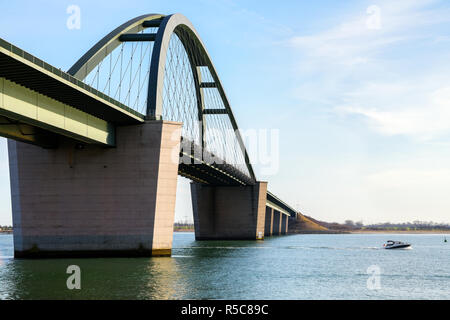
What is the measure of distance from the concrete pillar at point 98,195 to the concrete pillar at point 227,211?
53.1 metres

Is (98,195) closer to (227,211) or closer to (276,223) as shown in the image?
(227,211)

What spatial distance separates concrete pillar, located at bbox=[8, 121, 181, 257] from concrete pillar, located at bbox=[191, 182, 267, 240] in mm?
53107

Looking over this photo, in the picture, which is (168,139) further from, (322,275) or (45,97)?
(322,275)

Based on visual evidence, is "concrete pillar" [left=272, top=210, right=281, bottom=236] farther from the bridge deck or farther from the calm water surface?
the bridge deck

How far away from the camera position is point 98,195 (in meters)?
47.9

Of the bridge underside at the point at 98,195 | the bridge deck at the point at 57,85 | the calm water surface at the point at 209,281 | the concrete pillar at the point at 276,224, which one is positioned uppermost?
the bridge deck at the point at 57,85

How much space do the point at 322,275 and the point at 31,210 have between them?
24977 millimetres

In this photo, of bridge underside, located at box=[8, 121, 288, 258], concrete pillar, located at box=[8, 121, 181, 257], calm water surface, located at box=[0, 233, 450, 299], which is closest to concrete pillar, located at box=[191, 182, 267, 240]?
bridge underside, located at box=[8, 121, 288, 258]

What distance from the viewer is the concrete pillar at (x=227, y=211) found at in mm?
102000

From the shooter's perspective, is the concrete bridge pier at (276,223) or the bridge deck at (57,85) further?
the concrete bridge pier at (276,223)

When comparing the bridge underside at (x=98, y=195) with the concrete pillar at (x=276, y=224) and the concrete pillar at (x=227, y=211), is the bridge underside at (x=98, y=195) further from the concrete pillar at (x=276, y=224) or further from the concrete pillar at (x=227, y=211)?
the concrete pillar at (x=276, y=224)

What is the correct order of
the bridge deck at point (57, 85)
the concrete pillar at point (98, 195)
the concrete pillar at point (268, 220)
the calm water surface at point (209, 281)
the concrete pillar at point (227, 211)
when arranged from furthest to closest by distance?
the concrete pillar at point (268, 220)
the concrete pillar at point (227, 211)
the concrete pillar at point (98, 195)
the bridge deck at point (57, 85)
the calm water surface at point (209, 281)

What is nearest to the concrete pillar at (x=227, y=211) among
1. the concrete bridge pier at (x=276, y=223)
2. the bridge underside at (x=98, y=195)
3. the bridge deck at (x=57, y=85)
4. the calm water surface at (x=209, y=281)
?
the bridge underside at (x=98, y=195)

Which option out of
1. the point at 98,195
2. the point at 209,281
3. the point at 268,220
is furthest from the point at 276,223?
the point at 209,281
